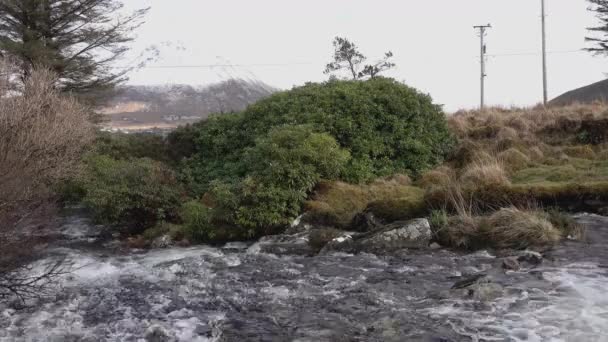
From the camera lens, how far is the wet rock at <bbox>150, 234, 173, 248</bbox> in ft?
37.1

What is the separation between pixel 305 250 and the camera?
9.98m

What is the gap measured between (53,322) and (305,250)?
457 cm

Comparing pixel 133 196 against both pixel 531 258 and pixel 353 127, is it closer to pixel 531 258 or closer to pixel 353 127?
pixel 353 127

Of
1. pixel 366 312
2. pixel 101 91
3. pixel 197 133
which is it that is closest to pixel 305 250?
pixel 366 312

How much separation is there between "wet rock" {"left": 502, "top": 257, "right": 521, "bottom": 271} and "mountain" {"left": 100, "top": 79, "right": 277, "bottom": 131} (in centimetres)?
4440

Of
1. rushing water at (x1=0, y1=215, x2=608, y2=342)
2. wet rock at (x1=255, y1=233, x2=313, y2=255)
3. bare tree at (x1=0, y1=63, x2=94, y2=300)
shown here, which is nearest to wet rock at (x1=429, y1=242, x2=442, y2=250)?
rushing water at (x1=0, y1=215, x2=608, y2=342)

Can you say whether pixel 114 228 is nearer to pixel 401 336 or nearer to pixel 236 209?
pixel 236 209

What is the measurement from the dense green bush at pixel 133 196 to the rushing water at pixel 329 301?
10.2ft

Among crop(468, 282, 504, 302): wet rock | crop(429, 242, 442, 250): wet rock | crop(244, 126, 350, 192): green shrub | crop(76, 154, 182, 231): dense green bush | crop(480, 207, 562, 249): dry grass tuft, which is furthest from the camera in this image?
crop(76, 154, 182, 231): dense green bush

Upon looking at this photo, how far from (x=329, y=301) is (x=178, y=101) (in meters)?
63.1

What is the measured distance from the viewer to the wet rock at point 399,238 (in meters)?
9.52

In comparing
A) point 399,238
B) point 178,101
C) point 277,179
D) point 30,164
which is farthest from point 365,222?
point 178,101

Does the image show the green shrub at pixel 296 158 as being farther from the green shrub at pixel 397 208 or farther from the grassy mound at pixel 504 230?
the grassy mound at pixel 504 230

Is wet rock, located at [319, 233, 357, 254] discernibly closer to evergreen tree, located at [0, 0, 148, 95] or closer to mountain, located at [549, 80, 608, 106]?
evergreen tree, located at [0, 0, 148, 95]
